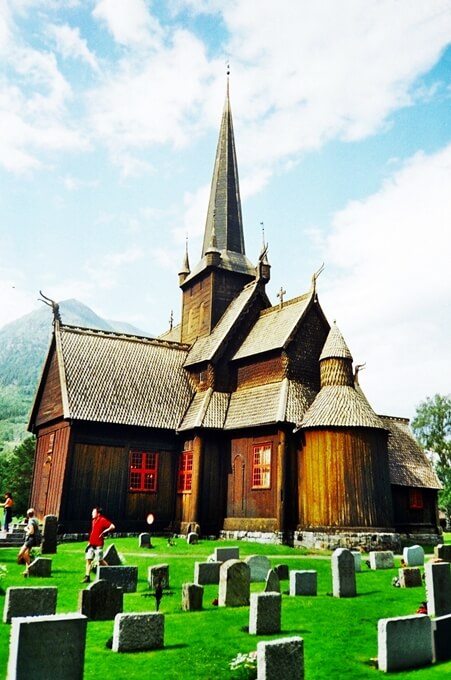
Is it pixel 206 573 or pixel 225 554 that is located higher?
pixel 225 554

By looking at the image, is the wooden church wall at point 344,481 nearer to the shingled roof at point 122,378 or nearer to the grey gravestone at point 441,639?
the shingled roof at point 122,378

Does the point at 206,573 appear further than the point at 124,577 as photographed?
Yes

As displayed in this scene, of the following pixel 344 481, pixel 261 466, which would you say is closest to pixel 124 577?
pixel 344 481

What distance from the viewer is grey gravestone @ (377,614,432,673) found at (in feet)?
27.8

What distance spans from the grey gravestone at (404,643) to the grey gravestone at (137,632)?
132 inches

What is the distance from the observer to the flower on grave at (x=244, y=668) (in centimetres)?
807

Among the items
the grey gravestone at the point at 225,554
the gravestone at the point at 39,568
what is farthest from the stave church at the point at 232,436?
the gravestone at the point at 39,568

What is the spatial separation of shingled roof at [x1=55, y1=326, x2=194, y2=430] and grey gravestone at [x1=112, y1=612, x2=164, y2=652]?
58.1ft

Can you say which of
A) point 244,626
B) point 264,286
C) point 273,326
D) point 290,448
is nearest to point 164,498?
point 290,448

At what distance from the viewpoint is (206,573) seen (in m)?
14.3

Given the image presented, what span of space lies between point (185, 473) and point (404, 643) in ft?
66.0

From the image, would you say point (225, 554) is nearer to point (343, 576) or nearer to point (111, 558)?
point (111, 558)

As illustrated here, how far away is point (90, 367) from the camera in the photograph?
2925 cm

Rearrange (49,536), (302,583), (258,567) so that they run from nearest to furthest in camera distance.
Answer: (302,583)
(258,567)
(49,536)
